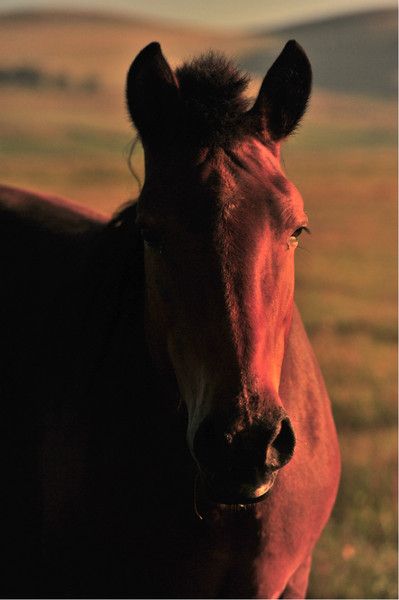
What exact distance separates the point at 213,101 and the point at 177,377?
1.04 meters

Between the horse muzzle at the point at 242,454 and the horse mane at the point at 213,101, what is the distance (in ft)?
3.66

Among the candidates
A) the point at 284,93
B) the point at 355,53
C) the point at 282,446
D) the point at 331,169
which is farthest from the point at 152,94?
the point at 355,53

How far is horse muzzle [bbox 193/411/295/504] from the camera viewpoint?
281 centimetres

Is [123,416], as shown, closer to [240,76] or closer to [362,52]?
[240,76]

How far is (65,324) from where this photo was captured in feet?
14.0

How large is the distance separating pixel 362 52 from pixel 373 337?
43.2 meters

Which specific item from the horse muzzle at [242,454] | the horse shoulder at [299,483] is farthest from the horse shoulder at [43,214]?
the horse muzzle at [242,454]

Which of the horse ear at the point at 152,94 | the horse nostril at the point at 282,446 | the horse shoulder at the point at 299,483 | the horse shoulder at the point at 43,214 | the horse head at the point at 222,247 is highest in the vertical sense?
the horse ear at the point at 152,94

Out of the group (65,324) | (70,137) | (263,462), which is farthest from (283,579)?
(70,137)

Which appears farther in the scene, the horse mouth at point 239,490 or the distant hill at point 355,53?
the distant hill at point 355,53

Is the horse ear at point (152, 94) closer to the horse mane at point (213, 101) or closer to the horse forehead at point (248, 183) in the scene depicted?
the horse mane at point (213, 101)

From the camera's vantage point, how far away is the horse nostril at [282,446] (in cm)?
288

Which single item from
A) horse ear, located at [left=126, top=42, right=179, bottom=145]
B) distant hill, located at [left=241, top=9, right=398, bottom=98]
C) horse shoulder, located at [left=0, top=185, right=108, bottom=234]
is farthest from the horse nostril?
distant hill, located at [left=241, top=9, right=398, bottom=98]

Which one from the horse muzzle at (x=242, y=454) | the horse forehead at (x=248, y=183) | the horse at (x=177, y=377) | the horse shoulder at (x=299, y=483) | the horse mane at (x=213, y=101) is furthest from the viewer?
the horse shoulder at (x=299, y=483)
